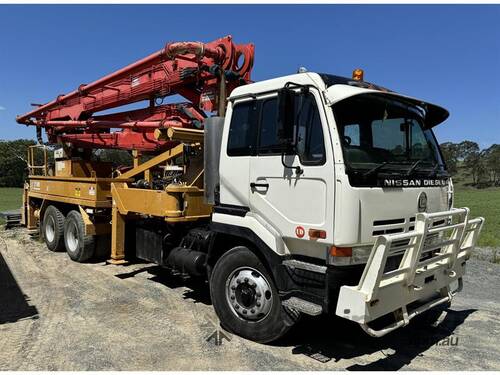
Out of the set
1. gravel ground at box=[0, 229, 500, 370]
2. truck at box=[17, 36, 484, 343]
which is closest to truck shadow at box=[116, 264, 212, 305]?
gravel ground at box=[0, 229, 500, 370]

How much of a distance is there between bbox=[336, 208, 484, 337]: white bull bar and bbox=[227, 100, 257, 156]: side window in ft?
5.94

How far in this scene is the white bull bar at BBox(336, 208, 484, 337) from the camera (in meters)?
3.56

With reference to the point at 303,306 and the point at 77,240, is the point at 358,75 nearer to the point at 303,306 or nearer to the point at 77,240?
the point at 303,306

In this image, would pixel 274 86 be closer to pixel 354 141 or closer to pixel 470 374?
pixel 354 141

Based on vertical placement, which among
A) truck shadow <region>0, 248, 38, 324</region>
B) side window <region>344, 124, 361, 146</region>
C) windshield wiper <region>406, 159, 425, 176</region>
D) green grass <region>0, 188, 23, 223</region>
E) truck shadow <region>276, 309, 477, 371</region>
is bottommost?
green grass <region>0, 188, 23, 223</region>

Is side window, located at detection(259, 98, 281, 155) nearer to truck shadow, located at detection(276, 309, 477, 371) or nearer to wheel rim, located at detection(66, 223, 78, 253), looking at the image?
truck shadow, located at detection(276, 309, 477, 371)

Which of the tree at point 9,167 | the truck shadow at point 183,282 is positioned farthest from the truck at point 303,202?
the tree at point 9,167

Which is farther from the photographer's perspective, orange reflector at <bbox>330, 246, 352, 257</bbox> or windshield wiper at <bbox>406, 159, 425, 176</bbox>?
windshield wiper at <bbox>406, 159, 425, 176</bbox>

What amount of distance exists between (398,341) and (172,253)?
10.1ft

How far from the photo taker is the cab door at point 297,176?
389 cm

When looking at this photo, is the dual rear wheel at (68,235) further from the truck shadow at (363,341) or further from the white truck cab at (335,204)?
the truck shadow at (363,341)

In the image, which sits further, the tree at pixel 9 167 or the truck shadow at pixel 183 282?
the tree at pixel 9 167

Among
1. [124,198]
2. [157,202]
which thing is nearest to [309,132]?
[157,202]

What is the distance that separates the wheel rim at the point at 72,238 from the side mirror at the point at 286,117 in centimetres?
583
